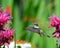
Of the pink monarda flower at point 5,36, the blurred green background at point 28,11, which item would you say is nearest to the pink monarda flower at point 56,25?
the pink monarda flower at point 5,36

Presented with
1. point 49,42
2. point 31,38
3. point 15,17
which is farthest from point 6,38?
point 15,17

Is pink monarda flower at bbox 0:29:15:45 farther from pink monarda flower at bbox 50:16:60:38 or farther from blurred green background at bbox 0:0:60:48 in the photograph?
blurred green background at bbox 0:0:60:48

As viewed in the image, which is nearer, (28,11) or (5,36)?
(5,36)

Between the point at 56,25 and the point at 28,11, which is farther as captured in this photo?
the point at 28,11

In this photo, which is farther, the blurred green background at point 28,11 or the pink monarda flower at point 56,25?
the blurred green background at point 28,11

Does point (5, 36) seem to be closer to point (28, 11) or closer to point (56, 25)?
point (56, 25)

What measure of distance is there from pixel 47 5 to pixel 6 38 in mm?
1128

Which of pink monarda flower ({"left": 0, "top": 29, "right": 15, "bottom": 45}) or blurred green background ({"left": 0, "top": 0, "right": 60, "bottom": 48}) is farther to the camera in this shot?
blurred green background ({"left": 0, "top": 0, "right": 60, "bottom": 48})

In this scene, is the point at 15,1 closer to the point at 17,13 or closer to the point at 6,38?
the point at 17,13

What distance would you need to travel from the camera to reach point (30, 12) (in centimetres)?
243

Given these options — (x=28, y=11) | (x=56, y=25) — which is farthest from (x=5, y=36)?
(x=28, y=11)

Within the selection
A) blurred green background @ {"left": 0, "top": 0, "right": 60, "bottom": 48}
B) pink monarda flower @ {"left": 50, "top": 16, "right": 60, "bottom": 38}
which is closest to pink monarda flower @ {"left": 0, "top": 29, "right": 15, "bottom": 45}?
pink monarda flower @ {"left": 50, "top": 16, "right": 60, "bottom": 38}

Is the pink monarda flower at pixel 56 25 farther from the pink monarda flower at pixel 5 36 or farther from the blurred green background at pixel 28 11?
the blurred green background at pixel 28 11

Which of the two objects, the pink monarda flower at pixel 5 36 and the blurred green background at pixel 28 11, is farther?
the blurred green background at pixel 28 11
